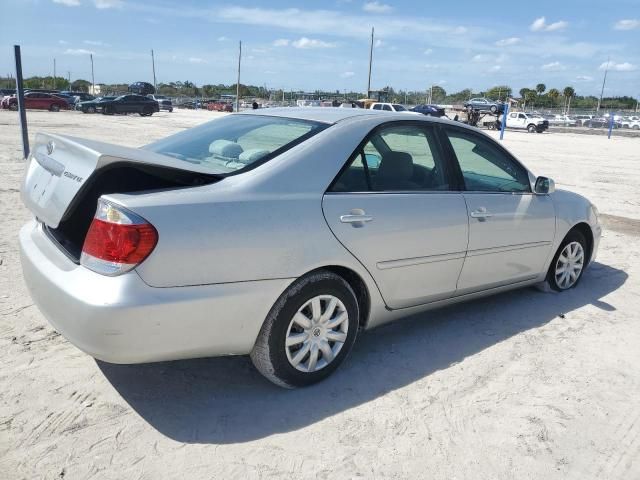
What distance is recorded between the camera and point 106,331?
7.72 ft

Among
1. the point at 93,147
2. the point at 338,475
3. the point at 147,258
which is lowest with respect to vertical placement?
the point at 338,475

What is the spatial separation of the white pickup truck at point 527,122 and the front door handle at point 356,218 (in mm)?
41716

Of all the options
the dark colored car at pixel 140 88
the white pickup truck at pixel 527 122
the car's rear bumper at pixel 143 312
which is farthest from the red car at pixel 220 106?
the car's rear bumper at pixel 143 312

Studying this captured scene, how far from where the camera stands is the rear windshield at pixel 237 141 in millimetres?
3021

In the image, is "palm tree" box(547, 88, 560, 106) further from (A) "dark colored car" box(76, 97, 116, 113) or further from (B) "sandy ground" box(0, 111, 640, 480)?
(B) "sandy ground" box(0, 111, 640, 480)

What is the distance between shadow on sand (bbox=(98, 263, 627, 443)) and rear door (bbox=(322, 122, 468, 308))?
39 cm

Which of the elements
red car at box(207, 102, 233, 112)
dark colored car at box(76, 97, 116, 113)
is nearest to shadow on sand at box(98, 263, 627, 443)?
dark colored car at box(76, 97, 116, 113)

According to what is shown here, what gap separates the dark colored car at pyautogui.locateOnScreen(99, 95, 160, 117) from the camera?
36.8 metres

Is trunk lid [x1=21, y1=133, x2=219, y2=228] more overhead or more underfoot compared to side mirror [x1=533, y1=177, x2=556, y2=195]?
more overhead

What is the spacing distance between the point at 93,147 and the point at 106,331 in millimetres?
936

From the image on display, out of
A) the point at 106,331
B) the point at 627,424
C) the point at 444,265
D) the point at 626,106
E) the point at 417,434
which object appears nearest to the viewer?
the point at 106,331

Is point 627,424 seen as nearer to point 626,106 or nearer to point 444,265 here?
point 444,265

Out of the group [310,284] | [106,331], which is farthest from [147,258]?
[310,284]

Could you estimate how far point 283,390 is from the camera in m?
3.05
